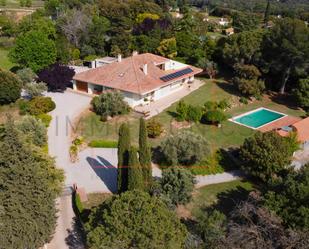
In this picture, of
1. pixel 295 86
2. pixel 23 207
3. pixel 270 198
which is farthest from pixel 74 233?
pixel 295 86

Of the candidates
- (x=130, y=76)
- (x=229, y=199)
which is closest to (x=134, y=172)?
(x=229, y=199)

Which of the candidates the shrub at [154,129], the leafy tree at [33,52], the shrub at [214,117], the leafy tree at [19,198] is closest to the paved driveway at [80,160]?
the shrub at [154,129]

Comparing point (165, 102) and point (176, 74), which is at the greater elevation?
point (176, 74)

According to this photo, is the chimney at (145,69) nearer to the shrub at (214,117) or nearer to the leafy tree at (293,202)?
the shrub at (214,117)

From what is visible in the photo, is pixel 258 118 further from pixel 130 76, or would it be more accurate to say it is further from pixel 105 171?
pixel 105 171

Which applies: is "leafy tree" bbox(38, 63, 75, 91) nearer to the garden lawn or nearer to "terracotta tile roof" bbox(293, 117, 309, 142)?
the garden lawn

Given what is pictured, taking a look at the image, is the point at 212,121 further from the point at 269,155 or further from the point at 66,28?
the point at 66,28
